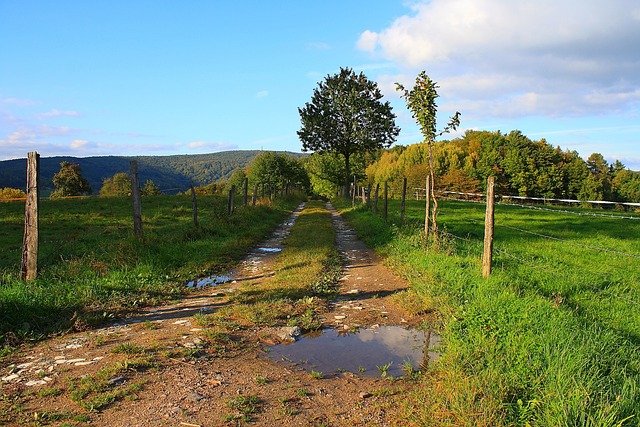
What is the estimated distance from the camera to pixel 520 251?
1142 cm

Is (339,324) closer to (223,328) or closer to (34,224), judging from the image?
(223,328)

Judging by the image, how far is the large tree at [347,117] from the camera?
133 feet

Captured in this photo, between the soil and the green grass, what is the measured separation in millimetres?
711

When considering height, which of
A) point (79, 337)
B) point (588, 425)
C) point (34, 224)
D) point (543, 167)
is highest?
point (543, 167)

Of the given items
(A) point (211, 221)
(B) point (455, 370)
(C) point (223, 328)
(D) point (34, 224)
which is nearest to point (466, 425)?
(B) point (455, 370)

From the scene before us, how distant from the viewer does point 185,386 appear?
4.16 m

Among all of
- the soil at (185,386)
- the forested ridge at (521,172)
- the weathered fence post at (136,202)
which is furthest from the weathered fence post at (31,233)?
the forested ridge at (521,172)

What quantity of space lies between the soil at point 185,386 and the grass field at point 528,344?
→ 2.06ft

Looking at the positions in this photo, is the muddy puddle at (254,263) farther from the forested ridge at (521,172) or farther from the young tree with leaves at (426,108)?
the forested ridge at (521,172)

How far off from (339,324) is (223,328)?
5.63 ft

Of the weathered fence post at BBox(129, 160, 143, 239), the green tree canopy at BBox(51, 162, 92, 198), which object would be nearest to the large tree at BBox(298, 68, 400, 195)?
the weathered fence post at BBox(129, 160, 143, 239)

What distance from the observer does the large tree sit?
40562 mm

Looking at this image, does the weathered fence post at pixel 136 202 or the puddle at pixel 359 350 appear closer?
the puddle at pixel 359 350

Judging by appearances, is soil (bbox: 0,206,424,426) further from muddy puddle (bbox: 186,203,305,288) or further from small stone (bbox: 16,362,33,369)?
muddy puddle (bbox: 186,203,305,288)
